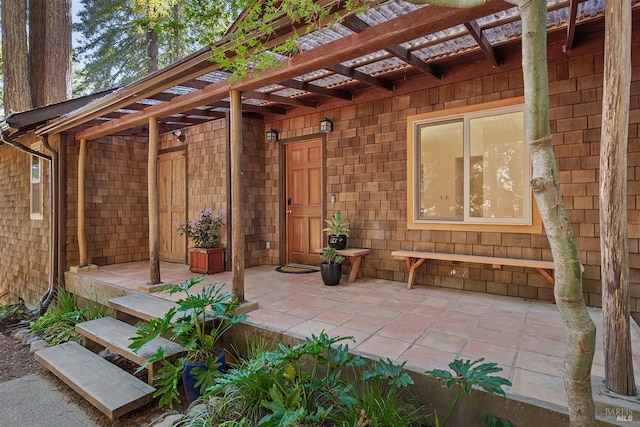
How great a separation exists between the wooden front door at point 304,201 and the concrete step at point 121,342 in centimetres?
270

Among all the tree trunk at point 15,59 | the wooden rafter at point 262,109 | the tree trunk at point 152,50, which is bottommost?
the wooden rafter at point 262,109

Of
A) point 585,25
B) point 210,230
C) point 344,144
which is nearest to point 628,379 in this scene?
point 585,25

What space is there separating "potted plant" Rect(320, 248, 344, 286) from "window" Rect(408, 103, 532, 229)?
1.11 meters

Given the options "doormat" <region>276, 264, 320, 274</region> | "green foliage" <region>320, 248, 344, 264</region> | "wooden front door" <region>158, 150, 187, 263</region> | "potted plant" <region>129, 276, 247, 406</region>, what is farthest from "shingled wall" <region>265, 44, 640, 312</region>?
"potted plant" <region>129, 276, 247, 406</region>

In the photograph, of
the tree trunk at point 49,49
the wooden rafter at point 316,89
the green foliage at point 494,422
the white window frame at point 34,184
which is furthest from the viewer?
the tree trunk at point 49,49

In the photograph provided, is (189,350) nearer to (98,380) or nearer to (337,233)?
(98,380)

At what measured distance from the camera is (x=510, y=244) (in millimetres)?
3797

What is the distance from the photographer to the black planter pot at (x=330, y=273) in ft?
14.3

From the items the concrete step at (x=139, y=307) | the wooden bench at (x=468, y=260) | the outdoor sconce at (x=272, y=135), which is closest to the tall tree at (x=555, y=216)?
the wooden bench at (x=468, y=260)

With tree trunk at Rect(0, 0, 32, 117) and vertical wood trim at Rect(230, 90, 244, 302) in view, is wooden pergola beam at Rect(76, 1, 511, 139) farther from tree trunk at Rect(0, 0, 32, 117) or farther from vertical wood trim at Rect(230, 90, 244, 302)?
tree trunk at Rect(0, 0, 32, 117)

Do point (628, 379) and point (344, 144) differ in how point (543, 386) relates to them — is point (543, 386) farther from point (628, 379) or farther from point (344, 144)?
point (344, 144)

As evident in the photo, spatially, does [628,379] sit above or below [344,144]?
below

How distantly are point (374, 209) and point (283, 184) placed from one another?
1731 millimetres

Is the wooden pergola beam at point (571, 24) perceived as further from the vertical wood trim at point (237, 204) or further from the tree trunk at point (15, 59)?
the tree trunk at point (15, 59)
